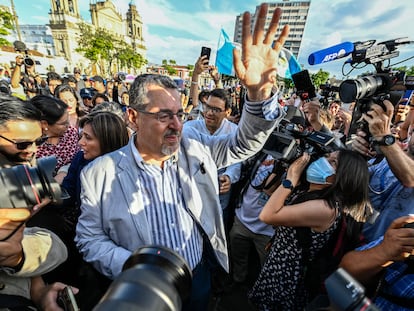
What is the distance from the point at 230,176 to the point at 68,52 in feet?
231

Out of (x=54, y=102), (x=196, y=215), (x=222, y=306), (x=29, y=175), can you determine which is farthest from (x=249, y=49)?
(x=222, y=306)

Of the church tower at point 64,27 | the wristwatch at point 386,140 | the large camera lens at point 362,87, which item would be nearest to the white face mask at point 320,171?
the wristwatch at point 386,140

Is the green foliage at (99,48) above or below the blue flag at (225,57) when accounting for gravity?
above

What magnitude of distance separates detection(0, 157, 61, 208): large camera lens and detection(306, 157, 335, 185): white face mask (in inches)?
64.0

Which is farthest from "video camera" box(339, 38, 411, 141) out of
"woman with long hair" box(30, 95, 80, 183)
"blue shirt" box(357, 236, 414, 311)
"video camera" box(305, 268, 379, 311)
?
"woman with long hair" box(30, 95, 80, 183)

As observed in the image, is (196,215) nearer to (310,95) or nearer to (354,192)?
(354,192)

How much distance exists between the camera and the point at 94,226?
56.7 inches

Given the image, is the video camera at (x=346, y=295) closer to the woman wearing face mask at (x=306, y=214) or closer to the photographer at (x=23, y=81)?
the woman wearing face mask at (x=306, y=214)

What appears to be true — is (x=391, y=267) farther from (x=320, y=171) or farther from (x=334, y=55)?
(x=334, y=55)

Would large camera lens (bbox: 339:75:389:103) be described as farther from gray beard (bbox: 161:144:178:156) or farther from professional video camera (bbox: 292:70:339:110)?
gray beard (bbox: 161:144:178:156)

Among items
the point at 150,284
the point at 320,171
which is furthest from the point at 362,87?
the point at 150,284

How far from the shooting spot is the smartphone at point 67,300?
0.90 meters

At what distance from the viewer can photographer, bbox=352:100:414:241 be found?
1636 mm

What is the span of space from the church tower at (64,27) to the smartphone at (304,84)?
66.7 meters
